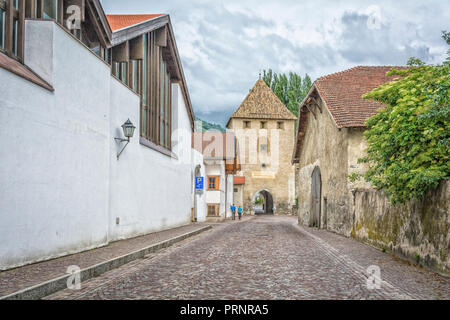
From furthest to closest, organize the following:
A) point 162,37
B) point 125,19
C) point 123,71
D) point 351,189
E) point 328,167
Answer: point 328,167 < point 162,37 < point 351,189 < point 125,19 < point 123,71

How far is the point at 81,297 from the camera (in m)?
6.08

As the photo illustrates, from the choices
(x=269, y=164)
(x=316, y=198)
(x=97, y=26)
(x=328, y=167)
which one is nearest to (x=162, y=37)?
(x=97, y=26)

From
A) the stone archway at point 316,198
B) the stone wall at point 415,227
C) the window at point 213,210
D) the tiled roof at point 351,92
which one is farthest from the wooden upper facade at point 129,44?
the window at point 213,210

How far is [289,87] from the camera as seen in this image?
65.0 metres

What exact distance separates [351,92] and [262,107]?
131ft

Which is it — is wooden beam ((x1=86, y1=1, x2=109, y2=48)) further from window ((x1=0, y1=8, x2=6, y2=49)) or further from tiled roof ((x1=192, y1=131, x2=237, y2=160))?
tiled roof ((x1=192, y1=131, x2=237, y2=160))

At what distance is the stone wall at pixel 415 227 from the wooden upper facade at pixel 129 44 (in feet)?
27.1

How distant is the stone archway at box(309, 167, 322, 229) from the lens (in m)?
24.5

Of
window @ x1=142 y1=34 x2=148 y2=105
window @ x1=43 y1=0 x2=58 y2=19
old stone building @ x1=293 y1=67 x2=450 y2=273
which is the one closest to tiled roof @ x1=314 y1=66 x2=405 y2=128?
old stone building @ x1=293 y1=67 x2=450 y2=273

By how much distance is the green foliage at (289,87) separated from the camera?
63.9 m

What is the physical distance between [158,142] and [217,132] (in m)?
18.3

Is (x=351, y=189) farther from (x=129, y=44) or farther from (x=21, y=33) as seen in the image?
(x=21, y=33)

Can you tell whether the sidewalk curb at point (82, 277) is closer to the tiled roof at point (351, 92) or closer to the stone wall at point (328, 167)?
the stone wall at point (328, 167)
